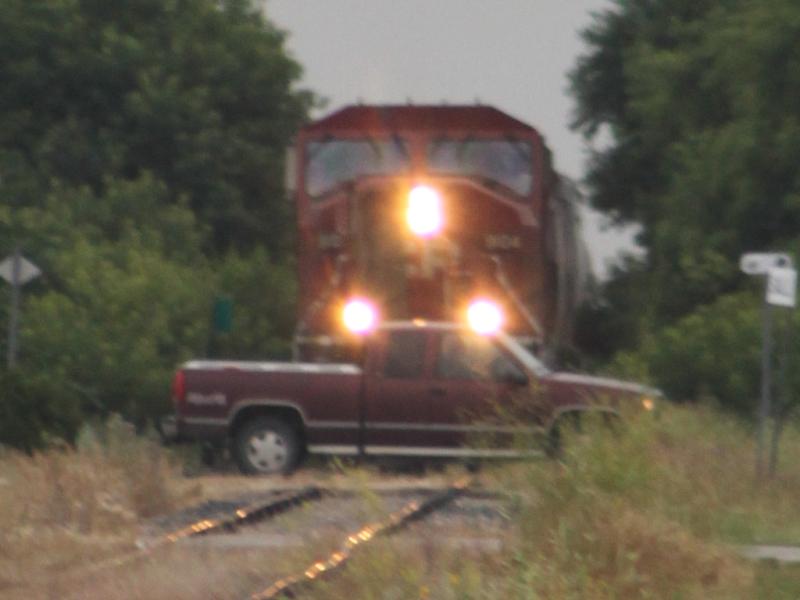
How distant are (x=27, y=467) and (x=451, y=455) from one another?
636 centimetres

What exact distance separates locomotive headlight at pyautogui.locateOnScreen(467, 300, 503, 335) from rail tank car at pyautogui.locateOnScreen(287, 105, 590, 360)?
0.6 inches

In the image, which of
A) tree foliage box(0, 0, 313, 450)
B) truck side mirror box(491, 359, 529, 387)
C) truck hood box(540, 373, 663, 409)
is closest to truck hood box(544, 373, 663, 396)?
truck hood box(540, 373, 663, 409)

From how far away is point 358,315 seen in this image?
2414 cm

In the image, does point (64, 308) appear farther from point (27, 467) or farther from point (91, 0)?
point (91, 0)

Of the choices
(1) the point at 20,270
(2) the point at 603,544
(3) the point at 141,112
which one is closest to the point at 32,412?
(1) the point at 20,270

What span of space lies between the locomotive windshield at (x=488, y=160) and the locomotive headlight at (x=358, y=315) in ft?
5.72

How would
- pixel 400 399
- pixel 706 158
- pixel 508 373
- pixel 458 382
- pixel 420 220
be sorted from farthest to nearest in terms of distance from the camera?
pixel 706 158, pixel 420 220, pixel 400 399, pixel 458 382, pixel 508 373

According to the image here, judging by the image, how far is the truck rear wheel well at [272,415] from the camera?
72.7 feet

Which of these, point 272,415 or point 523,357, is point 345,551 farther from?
point 272,415

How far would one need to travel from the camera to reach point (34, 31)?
4847 cm

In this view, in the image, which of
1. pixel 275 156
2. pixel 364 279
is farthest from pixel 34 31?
pixel 364 279

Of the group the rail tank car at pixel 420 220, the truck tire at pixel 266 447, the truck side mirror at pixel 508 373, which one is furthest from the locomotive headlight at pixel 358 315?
the truck side mirror at pixel 508 373

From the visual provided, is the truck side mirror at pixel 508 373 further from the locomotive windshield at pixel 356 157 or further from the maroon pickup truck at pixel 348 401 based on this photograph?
the locomotive windshield at pixel 356 157

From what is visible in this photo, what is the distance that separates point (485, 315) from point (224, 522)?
32.1 ft
